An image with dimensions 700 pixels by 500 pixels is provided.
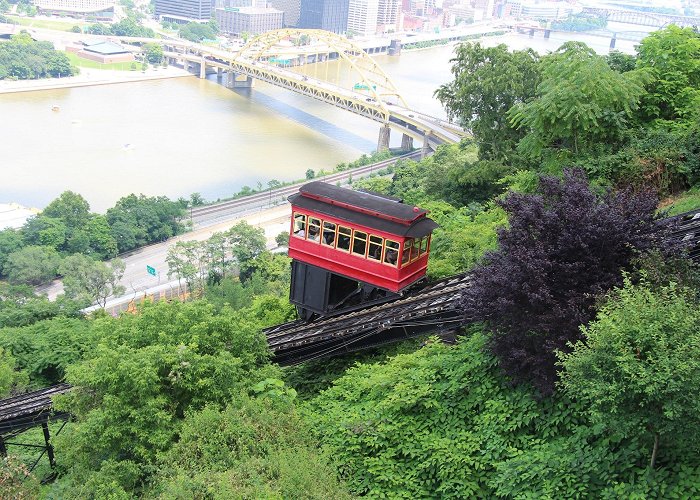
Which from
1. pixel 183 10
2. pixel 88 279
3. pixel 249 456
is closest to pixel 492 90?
pixel 249 456

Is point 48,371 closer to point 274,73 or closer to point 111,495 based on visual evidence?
point 111,495

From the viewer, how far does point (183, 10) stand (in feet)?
399

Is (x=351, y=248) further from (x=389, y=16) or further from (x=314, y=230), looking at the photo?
(x=389, y=16)

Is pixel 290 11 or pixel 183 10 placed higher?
pixel 290 11

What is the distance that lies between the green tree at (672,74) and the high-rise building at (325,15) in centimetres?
10530

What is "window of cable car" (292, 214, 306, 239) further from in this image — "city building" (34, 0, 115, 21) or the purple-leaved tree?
"city building" (34, 0, 115, 21)

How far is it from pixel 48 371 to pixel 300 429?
13.2 m

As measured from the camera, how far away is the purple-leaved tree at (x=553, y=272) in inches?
376

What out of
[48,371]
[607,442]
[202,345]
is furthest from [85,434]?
[48,371]

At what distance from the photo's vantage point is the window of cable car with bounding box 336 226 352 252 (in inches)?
570

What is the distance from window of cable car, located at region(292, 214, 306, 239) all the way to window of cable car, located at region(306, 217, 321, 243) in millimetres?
155

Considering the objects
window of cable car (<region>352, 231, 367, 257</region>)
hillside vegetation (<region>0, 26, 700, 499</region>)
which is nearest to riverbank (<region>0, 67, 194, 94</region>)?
window of cable car (<region>352, 231, 367, 257</region>)

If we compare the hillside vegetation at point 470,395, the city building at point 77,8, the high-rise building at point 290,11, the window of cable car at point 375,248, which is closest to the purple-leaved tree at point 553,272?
the hillside vegetation at point 470,395

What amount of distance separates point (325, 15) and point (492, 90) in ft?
338
